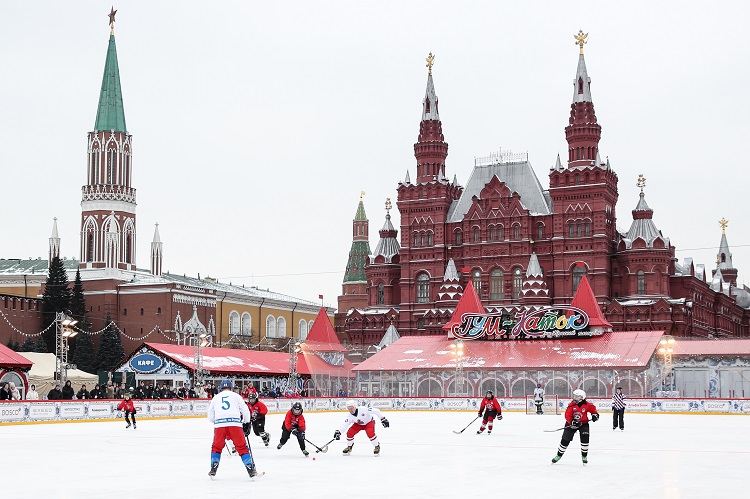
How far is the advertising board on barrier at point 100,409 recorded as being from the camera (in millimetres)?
41688

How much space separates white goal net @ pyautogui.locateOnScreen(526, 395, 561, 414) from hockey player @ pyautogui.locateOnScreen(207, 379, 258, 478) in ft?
106

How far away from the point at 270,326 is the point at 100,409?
6539 centimetres

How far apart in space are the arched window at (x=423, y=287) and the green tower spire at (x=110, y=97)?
1464 inches

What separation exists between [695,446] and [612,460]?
18.3 feet

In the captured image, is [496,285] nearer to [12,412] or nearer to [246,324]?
[246,324]

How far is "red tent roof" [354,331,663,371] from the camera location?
60.1 metres

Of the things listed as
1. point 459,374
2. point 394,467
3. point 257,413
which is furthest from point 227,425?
point 459,374

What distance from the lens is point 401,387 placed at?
64312mm

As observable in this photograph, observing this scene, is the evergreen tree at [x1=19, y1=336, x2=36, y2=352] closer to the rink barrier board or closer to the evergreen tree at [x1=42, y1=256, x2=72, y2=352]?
the evergreen tree at [x1=42, y1=256, x2=72, y2=352]

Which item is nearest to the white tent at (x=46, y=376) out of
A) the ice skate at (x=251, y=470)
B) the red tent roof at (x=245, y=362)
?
the red tent roof at (x=245, y=362)

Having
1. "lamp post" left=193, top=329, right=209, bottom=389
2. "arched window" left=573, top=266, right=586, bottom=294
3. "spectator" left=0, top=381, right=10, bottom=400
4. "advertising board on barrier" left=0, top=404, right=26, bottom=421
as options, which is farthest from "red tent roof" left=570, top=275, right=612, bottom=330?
"advertising board on barrier" left=0, top=404, right=26, bottom=421

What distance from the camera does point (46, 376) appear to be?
58.9m

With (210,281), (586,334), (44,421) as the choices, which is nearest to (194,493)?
(44,421)

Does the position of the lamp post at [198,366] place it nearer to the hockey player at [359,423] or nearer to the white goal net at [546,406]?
the white goal net at [546,406]
